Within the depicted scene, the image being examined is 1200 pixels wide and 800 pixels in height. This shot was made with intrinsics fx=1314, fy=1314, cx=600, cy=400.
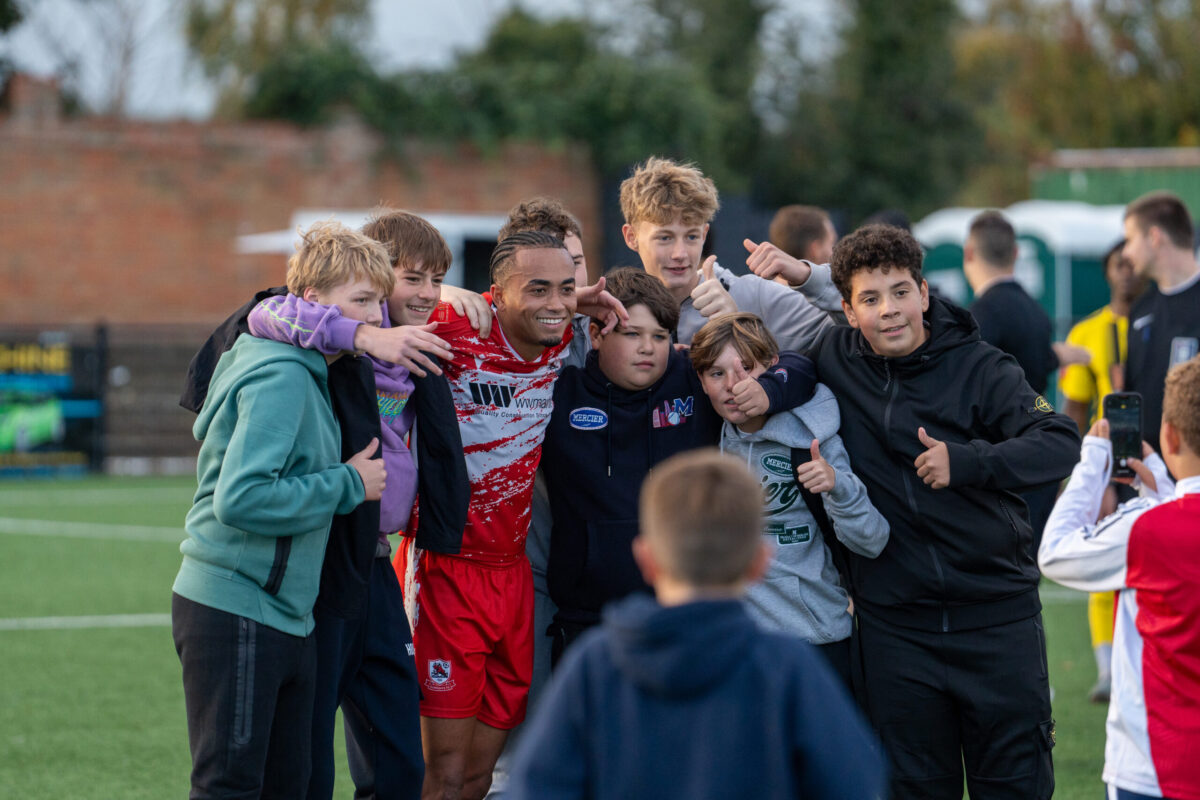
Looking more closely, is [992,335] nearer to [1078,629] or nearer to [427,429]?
[1078,629]

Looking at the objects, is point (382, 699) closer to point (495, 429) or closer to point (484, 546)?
point (484, 546)

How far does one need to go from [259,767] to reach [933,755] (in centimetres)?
189

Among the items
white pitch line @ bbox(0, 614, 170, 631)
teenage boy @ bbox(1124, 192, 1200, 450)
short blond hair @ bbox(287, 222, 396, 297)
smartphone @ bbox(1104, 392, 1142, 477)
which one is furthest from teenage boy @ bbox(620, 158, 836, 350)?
white pitch line @ bbox(0, 614, 170, 631)

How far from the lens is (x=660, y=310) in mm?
4113

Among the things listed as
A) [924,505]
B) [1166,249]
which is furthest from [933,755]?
[1166,249]

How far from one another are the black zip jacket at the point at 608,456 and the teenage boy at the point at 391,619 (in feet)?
1.17

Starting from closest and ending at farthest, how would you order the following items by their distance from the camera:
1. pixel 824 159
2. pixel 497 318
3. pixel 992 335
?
pixel 497 318 < pixel 992 335 < pixel 824 159

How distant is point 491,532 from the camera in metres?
4.20

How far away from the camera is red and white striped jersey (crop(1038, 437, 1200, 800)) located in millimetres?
3232

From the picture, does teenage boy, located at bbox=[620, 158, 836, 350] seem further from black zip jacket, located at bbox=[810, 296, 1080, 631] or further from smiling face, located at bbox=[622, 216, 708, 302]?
black zip jacket, located at bbox=[810, 296, 1080, 631]

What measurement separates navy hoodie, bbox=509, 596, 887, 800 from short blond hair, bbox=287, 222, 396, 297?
68.0 inches

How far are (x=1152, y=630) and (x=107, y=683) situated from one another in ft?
18.2

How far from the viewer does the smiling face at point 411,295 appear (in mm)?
4094

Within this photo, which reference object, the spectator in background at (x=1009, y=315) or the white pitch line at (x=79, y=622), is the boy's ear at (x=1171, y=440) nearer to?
the spectator in background at (x=1009, y=315)
